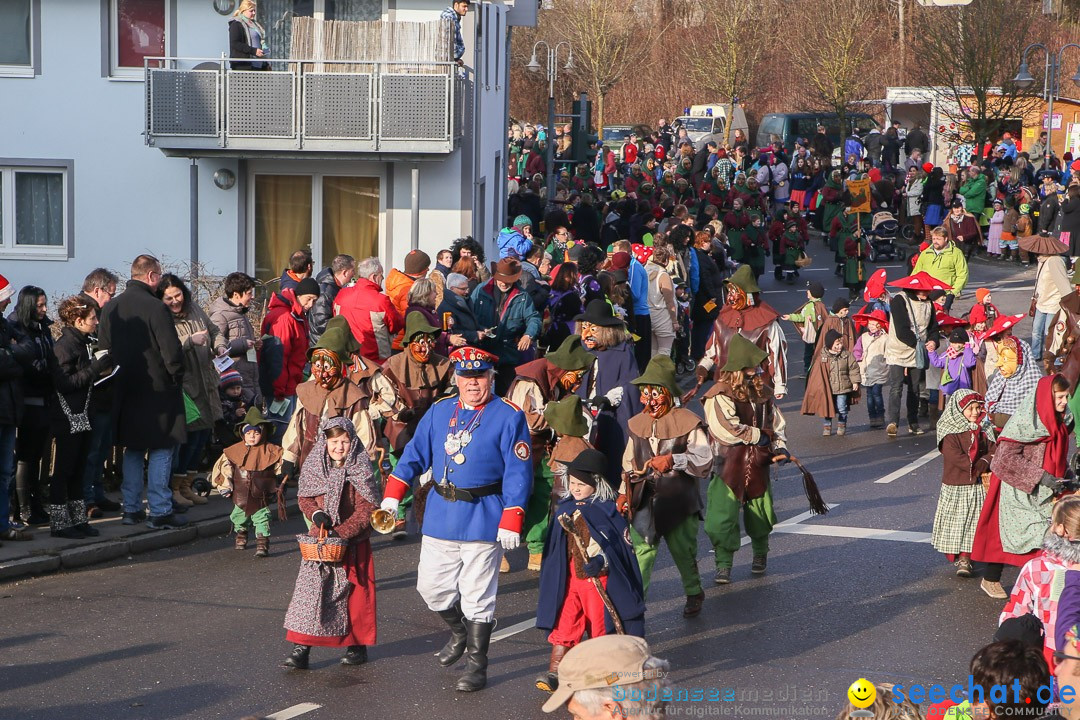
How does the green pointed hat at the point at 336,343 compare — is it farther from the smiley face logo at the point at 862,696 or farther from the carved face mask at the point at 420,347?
the smiley face logo at the point at 862,696

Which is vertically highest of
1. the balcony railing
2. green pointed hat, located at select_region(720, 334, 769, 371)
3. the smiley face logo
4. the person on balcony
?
the person on balcony

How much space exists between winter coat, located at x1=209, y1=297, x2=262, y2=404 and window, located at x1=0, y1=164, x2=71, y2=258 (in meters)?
11.3

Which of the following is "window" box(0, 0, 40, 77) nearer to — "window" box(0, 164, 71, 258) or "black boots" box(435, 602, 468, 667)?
"window" box(0, 164, 71, 258)

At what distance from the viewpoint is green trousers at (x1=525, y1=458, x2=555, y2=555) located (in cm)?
1051

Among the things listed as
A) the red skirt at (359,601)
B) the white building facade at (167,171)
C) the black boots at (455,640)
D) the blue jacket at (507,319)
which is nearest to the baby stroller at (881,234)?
the white building facade at (167,171)

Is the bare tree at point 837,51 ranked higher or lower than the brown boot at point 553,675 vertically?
higher

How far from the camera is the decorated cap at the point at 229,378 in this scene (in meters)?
12.4

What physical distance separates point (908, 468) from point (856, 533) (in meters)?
3.12

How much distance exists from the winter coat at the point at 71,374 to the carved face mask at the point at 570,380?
11.3 ft

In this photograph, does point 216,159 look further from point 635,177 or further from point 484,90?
point 635,177

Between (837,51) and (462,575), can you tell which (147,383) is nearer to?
(462,575)

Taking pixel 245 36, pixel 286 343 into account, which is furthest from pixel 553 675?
pixel 245 36

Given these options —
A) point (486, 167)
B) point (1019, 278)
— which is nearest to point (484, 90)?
point (486, 167)

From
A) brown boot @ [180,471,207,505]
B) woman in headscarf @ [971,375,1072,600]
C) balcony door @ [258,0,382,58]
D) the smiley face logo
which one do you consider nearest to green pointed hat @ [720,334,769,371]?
woman in headscarf @ [971,375,1072,600]
